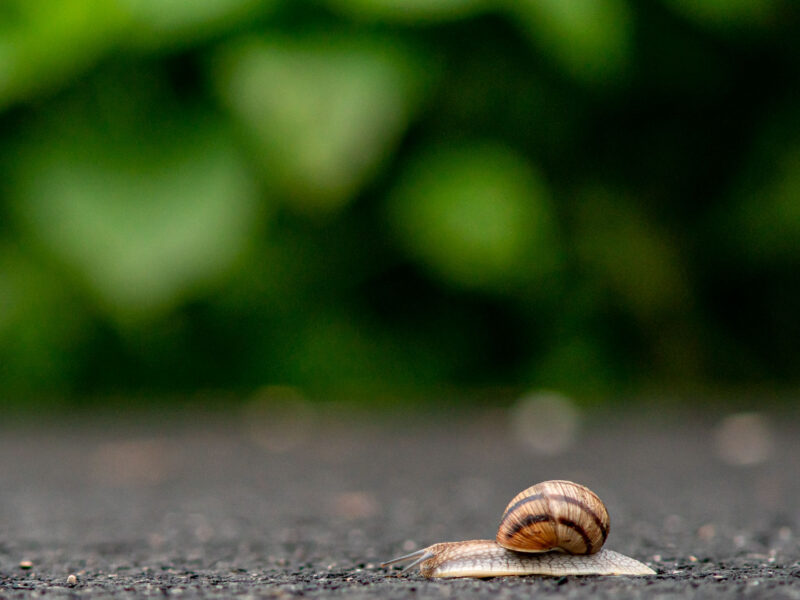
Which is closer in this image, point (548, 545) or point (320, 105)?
point (548, 545)

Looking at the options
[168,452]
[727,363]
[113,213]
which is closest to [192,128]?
[113,213]

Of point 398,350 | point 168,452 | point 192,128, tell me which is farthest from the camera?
point 398,350

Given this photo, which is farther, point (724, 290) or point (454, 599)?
point (724, 290)

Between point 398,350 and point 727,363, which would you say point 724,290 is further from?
point 398,350

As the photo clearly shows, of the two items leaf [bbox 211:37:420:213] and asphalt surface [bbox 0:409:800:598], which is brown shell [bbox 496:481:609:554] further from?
leaf [bbox 211:37:420:213]

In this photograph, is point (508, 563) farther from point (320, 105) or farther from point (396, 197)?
point (396, 197)

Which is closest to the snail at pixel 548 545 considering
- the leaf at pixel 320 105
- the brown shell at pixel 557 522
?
the brown shell at pixel 557 522

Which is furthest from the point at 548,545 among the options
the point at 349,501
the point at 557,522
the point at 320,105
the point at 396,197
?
Answer: the point at 396,197

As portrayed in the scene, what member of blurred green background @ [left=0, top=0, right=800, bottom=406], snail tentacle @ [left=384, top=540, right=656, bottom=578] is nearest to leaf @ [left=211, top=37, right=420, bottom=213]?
blurred green background @ [left=0, top=0, right=800, bottom=406]
